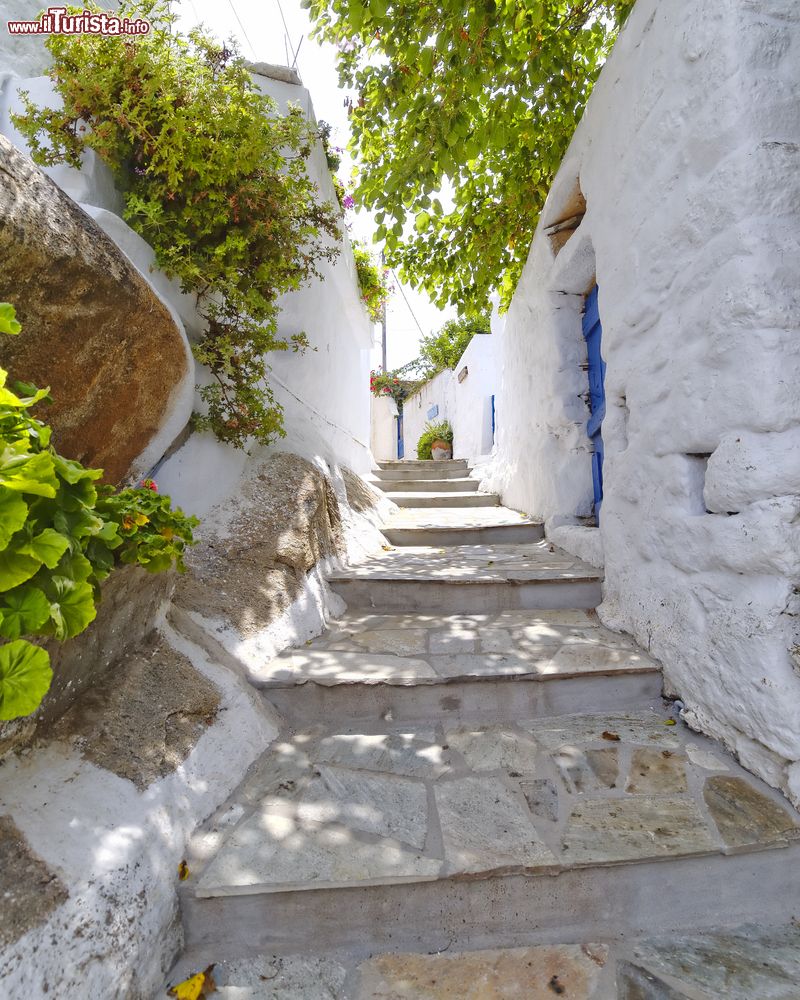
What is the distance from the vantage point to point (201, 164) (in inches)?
94.3

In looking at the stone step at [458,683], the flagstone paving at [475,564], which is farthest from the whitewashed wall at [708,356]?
the flagstone paving at [475,564]

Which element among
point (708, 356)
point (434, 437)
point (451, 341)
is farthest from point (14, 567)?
point (451, 341)

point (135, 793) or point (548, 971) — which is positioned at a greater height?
point (135, 793)

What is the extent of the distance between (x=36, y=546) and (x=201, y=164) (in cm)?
222

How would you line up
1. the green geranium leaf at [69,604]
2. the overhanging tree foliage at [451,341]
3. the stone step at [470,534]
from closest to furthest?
the green geranium leaf at [69,604], the stone step at [470,534], the overhanging tree foliage at [451,341]

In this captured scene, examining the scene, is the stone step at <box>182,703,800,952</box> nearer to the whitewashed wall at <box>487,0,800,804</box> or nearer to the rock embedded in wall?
the whitewashed wall at <box>487,0,800,804</box>

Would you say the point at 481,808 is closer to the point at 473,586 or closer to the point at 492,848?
the point at 492,848

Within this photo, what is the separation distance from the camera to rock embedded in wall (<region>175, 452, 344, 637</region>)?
88.9 inches

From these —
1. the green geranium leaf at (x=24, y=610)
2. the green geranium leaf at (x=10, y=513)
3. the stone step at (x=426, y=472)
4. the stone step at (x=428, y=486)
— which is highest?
the green geranium leaf at (x=10, y=513)

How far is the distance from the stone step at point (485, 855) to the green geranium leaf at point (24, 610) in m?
0.80

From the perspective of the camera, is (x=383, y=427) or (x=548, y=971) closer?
(x=548, y=971)

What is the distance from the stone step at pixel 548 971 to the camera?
44.3 inches

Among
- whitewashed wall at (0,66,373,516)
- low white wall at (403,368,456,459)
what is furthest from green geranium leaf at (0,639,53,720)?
low white wall at (403,368,456,459)

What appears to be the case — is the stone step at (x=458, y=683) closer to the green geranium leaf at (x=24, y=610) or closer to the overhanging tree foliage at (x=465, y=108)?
the green geranium leaf at (x=24, y=610)
